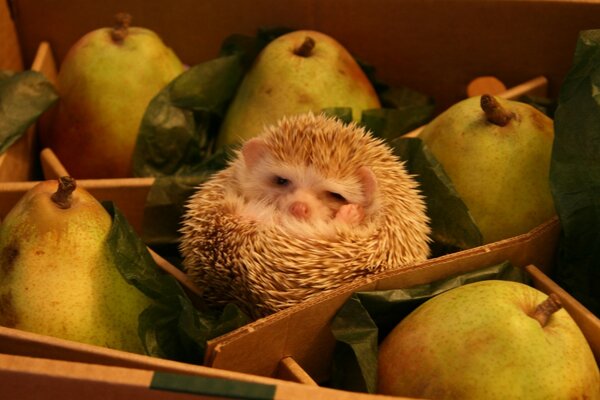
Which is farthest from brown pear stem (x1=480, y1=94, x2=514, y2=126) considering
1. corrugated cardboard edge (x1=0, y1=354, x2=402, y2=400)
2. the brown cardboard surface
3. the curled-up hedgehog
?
corrugated cardboard edge (x1=0, y1=354, x2=402, y2=400)

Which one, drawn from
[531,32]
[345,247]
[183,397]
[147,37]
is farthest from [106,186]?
[531,32]

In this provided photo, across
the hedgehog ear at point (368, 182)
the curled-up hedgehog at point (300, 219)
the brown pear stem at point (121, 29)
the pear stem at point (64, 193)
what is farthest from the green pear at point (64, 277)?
the brown pear stem at point (121, 29)

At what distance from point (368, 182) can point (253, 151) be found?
18 centimetres

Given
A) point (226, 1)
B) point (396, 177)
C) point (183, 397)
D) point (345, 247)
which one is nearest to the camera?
point (183, 397)

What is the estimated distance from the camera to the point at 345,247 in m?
1.02

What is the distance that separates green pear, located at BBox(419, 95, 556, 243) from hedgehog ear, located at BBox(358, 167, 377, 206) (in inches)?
7.4

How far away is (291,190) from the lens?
114 centimetres

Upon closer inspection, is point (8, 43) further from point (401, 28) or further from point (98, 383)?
point (98, 383)

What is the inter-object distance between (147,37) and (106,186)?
13.8 inches

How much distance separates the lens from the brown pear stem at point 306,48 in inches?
55.1

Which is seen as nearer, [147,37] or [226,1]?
[147,37]

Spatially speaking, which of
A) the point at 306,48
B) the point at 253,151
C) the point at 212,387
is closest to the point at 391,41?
the point at 306,48

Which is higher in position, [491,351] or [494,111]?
[494,111]

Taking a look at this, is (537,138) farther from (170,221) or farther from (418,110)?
(170,221)
